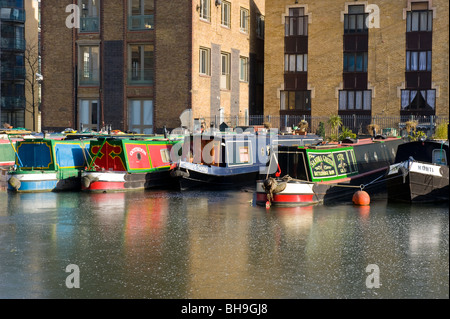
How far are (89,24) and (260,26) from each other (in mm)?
16262

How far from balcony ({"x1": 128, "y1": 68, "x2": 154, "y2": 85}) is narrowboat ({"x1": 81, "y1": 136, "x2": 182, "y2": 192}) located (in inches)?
592

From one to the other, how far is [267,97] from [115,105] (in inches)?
573

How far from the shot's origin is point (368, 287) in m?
13.7

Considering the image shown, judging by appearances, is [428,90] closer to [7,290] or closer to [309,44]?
[309,44]

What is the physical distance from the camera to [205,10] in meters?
47.3

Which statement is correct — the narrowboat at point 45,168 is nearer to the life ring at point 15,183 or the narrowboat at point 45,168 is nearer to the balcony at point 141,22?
the life ring at point 15,183

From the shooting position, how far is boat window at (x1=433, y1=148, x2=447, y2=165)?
27.4 meters

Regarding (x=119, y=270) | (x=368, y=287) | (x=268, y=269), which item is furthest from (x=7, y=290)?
(x=368, y=287)

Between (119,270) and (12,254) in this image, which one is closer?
(119,270)

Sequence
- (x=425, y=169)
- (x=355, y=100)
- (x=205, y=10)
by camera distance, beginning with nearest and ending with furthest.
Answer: (x=425, y=169)
(x=205, y=10)
(x=355, y=100)

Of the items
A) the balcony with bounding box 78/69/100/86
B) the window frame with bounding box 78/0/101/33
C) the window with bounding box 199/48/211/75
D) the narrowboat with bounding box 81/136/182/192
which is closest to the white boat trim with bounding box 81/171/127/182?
the narrowboat with bounding box 81/136/182/192

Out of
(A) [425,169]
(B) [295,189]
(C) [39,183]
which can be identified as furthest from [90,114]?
(A) [425,169]

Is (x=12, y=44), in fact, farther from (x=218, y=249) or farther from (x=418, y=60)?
(x=218, y=249)

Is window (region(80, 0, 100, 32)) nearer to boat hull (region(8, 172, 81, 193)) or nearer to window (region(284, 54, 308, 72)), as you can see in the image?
window (region(284, 54, 308, 72))
